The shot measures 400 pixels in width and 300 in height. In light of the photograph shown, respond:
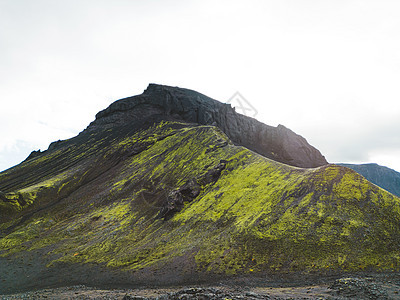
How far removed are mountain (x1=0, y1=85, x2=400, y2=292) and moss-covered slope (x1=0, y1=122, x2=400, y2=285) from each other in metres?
0.21

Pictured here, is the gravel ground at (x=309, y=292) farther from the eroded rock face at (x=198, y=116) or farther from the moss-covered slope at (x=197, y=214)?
the eroded rock face at (x=198, y=116)

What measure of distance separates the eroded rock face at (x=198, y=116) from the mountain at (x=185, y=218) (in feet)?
84.4

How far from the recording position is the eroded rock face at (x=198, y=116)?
118 meters

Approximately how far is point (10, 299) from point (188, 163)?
160ft

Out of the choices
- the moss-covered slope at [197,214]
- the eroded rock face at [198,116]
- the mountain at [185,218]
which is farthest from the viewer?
the eroded rock face at [198,116]

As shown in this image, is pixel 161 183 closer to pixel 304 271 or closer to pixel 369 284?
Answer: pixel 304 271

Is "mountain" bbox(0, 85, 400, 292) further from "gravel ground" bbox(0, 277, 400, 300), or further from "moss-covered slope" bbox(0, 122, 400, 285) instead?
"gravel ground" bbox(0, 277, 400, 300)

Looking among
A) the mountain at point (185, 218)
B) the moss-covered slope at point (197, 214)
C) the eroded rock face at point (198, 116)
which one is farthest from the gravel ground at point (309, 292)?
the eroded rock face at point (198, 116)

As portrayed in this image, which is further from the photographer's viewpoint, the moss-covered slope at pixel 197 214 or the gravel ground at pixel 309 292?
the moss-covered slope at pixel 197 214

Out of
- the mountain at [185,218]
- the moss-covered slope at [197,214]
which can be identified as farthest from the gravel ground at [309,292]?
the moss-covered slope at [197,214]

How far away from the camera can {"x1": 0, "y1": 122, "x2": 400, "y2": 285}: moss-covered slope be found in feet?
109

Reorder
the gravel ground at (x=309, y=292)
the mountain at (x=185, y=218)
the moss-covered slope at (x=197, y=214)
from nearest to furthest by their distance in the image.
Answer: the gravel ground at (x=309, y=292), the mountain at (x=185, y=218), the moss-covered slope at (x=197, y=214)

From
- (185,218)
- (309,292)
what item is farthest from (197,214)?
(309,292)

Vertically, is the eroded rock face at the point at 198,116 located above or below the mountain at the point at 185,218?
above
